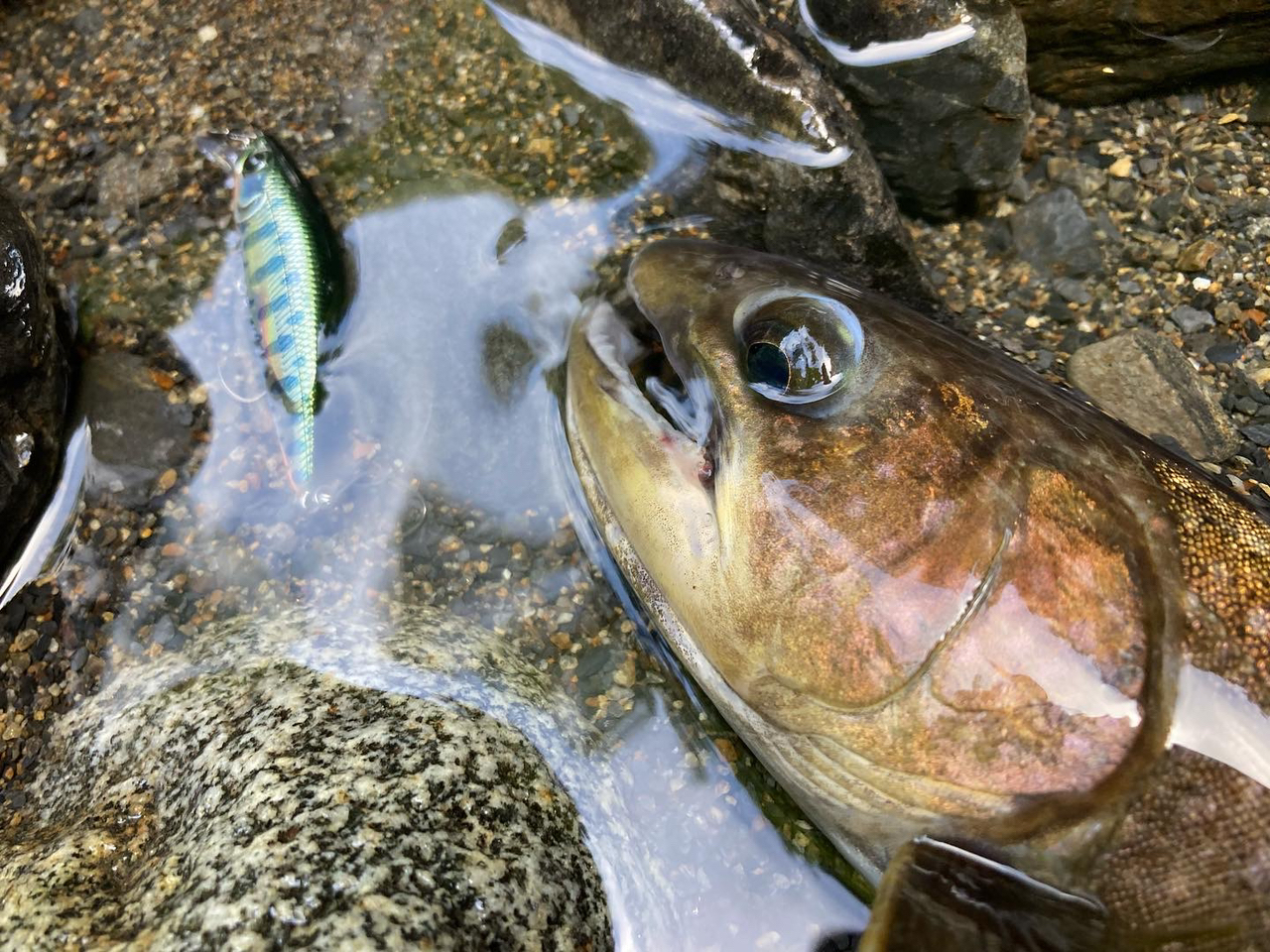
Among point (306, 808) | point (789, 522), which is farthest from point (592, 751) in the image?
point (789, 522)

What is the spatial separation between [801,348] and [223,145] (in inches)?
94.7

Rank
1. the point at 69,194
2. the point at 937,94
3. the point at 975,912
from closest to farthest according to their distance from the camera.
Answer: the point at 975,912, the point at 937,94, the point at 69,194

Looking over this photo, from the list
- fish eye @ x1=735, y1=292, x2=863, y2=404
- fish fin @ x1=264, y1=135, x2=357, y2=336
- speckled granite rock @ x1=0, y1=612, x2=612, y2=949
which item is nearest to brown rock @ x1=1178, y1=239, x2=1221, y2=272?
fish eye @ x1=735, y1=292, x2=863, y2=404

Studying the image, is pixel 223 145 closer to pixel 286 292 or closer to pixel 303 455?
pixel 286 292

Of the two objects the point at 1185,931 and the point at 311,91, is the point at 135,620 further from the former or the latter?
the point at 1185,931

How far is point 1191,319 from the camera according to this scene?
3.14 metres

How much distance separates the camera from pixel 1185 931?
1.90 meters

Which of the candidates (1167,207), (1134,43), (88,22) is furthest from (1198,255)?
(88,22)

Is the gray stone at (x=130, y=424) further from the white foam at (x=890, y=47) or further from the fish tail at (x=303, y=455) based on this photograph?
the white foam at (x=890, y=47)

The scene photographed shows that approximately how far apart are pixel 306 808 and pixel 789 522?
4.33 feet

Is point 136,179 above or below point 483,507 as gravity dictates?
above

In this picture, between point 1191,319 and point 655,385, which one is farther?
point 1191,319

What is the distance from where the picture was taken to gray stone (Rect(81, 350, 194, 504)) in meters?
2.99

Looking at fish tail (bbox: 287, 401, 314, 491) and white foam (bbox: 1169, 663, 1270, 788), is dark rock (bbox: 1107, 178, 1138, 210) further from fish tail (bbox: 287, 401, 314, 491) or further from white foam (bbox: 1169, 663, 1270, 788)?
fish tail (bbox: 287, 401, 314, 491)
